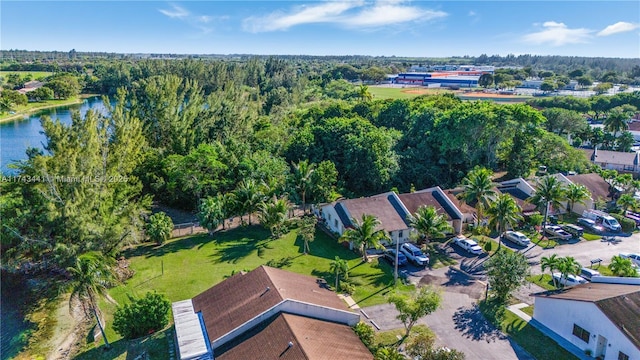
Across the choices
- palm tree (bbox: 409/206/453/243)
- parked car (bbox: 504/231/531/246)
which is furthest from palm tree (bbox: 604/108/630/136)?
palm tree (bbox: 409/206/453/243)

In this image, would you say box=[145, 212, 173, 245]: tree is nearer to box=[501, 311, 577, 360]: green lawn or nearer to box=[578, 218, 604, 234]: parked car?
box=[501, 311, 577, 360]: green lawn

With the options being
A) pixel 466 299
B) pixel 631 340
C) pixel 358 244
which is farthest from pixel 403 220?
pixel 631 340

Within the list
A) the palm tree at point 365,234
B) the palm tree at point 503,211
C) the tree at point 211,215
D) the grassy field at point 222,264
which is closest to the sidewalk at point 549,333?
the grassy field at point 222,264

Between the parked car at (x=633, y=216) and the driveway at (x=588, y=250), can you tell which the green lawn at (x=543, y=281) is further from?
the parked car at (x=633, y=216)

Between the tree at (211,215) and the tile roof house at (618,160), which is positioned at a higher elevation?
the tree at (211,215)

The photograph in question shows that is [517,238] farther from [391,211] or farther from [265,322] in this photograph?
[265,322]

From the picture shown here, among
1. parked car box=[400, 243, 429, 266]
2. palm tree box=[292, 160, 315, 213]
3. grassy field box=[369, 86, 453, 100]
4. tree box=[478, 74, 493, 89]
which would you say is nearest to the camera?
parked car box=[400, 243, 429, 266]
